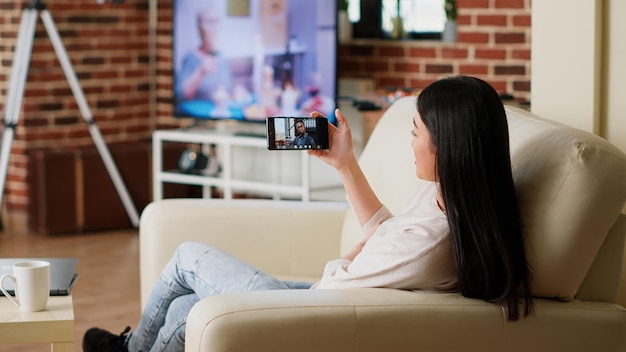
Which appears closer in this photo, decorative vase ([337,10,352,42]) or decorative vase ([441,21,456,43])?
decorative vase ([441,21,456,43])

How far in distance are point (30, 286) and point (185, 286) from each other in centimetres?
42

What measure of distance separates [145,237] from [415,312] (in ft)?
4.18

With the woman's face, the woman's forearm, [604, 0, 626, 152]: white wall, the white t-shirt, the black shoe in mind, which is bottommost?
the black shoe

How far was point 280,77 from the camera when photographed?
193 inches

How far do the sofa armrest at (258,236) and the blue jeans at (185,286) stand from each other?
37 cm

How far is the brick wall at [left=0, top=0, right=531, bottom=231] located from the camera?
14.2ft

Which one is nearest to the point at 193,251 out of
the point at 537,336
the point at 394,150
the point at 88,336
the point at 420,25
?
the point at 88,336

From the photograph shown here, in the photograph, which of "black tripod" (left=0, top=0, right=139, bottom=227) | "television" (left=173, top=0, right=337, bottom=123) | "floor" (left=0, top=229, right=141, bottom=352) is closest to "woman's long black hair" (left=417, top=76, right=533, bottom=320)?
"floor" (left=0, top=229, right=141, bottom=352)

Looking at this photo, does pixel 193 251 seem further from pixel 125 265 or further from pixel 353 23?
pixel 353 23

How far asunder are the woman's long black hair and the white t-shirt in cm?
4

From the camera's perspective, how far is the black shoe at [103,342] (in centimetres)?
270

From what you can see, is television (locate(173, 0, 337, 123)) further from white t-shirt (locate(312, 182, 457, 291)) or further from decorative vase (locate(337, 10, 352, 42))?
white t-shirt (locate(312, 182, 457, 291))

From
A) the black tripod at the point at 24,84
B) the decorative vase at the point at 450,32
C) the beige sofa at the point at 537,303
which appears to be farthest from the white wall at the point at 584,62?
the black tripod at the point at 24,84

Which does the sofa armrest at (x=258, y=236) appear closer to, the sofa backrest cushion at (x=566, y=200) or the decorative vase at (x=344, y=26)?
the sofa backrest cushion at (x=566, y=200)
